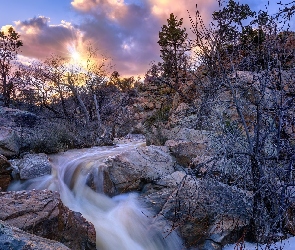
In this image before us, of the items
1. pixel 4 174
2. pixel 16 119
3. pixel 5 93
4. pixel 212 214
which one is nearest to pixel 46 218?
pixel 212 214

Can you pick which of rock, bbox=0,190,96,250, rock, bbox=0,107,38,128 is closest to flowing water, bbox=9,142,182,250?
rock, bbox=0,190,96,250

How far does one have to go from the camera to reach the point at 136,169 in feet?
22.3

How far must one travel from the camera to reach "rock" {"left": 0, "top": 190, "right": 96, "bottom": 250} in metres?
3.92

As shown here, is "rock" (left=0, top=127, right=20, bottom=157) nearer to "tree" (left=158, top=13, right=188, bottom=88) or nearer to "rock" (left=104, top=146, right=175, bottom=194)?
"rock" (left=104, top=146, right=175, bottom=194)

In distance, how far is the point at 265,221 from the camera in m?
4.62

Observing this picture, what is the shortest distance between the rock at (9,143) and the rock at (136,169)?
330 centimetres

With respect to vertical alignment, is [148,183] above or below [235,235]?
above

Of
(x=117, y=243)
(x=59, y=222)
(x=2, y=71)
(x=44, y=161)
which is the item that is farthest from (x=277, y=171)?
(x=2, y=71)

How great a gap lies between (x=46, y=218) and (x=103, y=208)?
2.07 metres

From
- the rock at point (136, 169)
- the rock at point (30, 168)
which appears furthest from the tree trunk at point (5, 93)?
the rock at point (136, 169)

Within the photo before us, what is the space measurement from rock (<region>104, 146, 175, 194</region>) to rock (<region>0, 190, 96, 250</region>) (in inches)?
76.6

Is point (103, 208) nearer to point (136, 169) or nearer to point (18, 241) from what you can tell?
point (136, 169)

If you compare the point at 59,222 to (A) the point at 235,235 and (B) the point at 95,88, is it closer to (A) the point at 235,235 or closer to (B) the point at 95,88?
(A) the point at 235,235

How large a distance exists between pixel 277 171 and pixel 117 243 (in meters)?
3.04
